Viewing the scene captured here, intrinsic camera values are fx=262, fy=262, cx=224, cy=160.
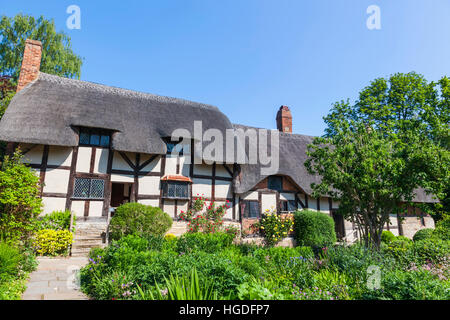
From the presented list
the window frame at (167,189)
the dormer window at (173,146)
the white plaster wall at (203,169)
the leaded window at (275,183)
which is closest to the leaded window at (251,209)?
the leaded window at (275,183)

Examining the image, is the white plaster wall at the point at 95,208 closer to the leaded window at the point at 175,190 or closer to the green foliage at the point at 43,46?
the leaded window at the point at 175,190

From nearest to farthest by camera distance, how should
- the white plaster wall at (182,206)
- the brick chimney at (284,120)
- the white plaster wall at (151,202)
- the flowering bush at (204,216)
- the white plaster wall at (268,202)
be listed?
the white plaster wall at (151,202)
the flowering bush at (204,216)
the white plaster wall at (182,206)
the white plaster wall at (268,202)
the brick chimney at (284,120)

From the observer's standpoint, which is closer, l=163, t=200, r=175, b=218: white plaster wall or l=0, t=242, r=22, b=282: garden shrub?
l=0, t=242, r=22, b=282: garden shrub

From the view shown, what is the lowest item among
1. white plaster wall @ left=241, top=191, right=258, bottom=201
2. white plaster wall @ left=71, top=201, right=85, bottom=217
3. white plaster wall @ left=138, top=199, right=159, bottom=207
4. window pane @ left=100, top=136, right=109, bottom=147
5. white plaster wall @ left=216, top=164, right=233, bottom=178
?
white plaster wall @ left=71, top=201, right=85, bottom=217

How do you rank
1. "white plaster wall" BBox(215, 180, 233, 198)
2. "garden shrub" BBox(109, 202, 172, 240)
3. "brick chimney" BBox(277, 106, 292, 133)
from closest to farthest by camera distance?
"garden shrub" BBox(109, 202, 172, 240)
"white plaster wall" BBox(215, 180, 233, 198)
"brick chimney" BBox(277, 106, 292, 133)

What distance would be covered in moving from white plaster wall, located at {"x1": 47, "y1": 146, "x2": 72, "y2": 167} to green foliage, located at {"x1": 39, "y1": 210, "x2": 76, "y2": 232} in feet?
6.42

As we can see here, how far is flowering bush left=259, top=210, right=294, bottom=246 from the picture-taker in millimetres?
12688

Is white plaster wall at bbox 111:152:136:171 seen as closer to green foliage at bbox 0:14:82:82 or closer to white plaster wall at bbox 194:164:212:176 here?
white plaster wall at bbox 194:164:212:176

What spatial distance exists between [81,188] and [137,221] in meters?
2.94

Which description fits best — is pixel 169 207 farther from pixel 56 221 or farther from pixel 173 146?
pixel 56 221

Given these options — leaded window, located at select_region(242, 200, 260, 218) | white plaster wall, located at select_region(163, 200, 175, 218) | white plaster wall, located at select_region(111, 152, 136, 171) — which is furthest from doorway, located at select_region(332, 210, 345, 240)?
white plaster wall, located at select_region(111, 152, 136, 171)

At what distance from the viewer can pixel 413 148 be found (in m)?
7.55

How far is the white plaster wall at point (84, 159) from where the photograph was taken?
10.7 meters

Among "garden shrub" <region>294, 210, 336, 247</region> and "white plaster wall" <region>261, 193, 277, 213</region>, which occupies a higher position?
"white plaster wall" <region>261, 193, 277, 213</region>
